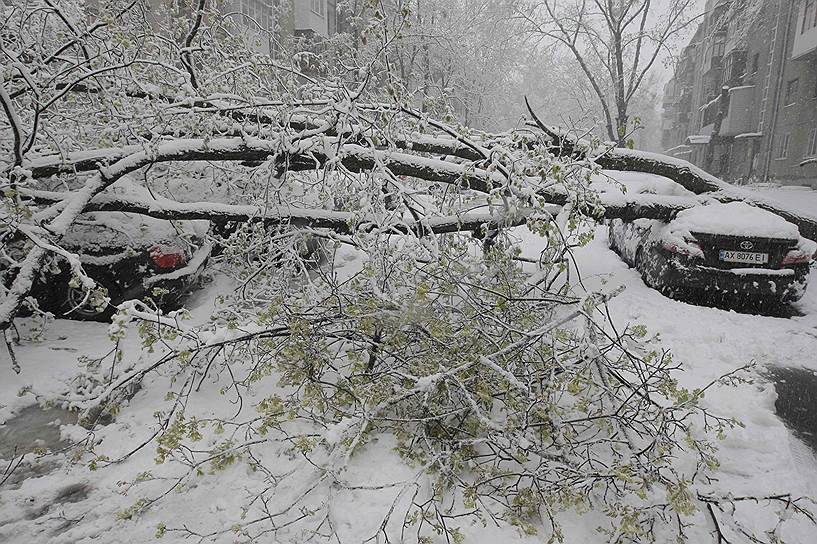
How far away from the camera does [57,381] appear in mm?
3963

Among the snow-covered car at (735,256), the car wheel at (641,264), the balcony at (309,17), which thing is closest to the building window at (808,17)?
the balcony at (309,17)

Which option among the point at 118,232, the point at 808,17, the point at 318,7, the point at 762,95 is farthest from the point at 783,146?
the point at 118,232

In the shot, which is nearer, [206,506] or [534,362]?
[206,506]

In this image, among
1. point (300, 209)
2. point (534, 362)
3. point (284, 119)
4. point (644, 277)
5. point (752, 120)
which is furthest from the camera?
point (752, 120)

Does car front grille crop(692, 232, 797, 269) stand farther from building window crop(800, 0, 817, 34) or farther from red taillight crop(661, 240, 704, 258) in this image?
building window crop(800, 0, 817, 34)

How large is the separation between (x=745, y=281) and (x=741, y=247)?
0.40 m

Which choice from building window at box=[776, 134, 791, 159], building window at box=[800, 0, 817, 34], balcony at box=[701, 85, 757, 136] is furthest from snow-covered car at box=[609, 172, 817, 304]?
balcony at box=[701, 85, 757, 136]

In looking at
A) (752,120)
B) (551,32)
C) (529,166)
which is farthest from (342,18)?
(529,166)

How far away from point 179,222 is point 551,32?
1616 centimetres

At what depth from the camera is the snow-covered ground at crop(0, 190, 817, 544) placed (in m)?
2.60

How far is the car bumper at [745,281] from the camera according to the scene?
5605 mm

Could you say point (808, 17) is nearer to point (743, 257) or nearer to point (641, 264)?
point (641, 264)

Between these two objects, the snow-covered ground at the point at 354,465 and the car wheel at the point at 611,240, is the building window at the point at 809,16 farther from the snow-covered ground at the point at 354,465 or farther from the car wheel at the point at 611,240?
the snow-covered ground at the point at 354,465

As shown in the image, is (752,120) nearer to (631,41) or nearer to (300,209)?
(631,41)
